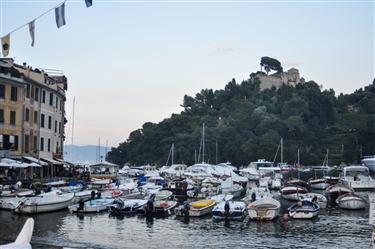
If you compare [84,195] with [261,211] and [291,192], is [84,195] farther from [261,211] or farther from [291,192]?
[291,192]

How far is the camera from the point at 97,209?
139 ft

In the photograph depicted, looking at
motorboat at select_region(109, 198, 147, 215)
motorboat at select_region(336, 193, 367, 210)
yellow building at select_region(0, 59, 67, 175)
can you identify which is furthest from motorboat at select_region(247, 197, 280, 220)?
yellow building at select_region(0, 59, 67, 175)

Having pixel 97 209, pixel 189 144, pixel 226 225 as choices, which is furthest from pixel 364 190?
pixel 189 144

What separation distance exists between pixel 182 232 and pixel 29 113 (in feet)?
101

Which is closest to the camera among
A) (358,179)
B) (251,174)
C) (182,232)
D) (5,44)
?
(5,44)

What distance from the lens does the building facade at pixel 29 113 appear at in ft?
174

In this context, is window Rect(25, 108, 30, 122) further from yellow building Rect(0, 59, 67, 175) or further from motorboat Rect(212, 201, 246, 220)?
motorboat Rect(212, 201, 246, 220)

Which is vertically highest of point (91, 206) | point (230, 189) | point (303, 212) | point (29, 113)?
point (29, 113)

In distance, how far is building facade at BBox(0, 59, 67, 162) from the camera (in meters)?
53.1

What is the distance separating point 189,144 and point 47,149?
291 ft

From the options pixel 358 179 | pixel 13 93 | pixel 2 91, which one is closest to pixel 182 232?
pixel 2 91

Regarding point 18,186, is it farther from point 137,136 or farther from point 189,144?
point 137,136

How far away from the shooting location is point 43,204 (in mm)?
39594

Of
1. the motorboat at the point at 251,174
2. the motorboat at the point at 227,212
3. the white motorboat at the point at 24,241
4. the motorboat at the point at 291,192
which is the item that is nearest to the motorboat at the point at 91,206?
the motorboat at the point at 227,212
